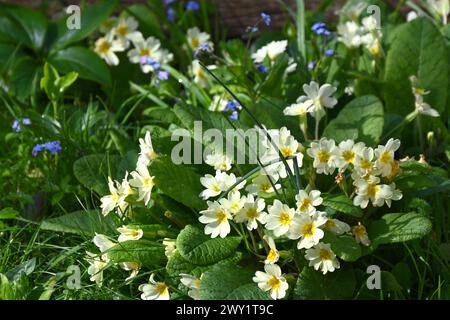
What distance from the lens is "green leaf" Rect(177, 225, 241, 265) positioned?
92.4 inches

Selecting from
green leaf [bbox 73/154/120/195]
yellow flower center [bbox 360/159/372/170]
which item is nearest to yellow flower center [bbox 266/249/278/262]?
yellow flower center [bbox 360/159/372/170]

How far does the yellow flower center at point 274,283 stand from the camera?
2287 millimetres

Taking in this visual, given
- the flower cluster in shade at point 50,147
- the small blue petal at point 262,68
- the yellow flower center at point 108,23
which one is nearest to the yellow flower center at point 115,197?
the flower cluster in shade at point 50,147

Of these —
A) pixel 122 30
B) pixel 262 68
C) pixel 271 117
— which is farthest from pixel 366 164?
pixel 122 30

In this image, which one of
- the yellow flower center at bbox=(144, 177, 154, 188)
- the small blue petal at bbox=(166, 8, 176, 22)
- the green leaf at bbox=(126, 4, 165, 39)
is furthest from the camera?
the small blue petal at bbox=(166, 8, 176, 22)

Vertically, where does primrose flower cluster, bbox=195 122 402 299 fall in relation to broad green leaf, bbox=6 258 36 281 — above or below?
above

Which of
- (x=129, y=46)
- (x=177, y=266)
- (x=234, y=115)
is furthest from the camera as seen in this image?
(x=129, y=46)

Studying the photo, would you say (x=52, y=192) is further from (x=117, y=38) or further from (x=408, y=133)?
(x=408, y=133)

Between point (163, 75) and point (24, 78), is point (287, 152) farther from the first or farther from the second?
point (24, 78)

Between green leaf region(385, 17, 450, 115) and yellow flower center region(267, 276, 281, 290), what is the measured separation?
99 cm

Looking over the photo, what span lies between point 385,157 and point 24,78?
1587 millimetres

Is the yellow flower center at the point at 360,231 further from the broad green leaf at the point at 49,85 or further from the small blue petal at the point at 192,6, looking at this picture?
the small blue petal at the point at 192,6

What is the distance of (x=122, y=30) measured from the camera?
3.60 meters

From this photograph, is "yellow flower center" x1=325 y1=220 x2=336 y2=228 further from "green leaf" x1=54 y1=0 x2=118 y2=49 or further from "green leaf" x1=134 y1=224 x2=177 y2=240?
"green leaf" x1=54 y1=0 x2=118 y2=49
